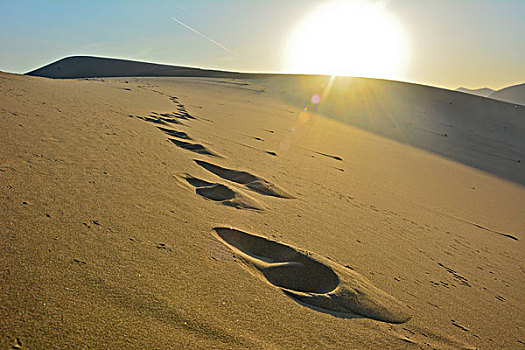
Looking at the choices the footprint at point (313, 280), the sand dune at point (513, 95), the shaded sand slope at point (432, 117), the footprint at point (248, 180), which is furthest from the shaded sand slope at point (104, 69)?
the sand dune at point (513, 95)

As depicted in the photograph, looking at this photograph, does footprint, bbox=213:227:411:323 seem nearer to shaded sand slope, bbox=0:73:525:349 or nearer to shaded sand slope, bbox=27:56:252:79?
shaded sand slope, bbox=0:73:525:349

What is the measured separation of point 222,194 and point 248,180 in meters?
0.49

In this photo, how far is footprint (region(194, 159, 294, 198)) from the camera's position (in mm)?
2407

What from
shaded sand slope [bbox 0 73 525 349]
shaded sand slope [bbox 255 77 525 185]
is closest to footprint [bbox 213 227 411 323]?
shaded sand slope [bbox 0 73 525 349]

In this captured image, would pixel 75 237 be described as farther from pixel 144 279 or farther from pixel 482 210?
pixel 482 210

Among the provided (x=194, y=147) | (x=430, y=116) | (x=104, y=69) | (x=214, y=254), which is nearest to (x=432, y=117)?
(x=430, y=116)

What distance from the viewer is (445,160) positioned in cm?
664

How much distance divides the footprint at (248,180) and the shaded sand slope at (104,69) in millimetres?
25713

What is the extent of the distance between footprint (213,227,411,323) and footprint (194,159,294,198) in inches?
31.8

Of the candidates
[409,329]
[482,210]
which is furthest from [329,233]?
[482,210]

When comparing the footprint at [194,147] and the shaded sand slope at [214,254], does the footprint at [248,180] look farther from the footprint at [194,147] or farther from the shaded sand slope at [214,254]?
the footprint at [194,147]

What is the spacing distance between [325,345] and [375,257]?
83 cm

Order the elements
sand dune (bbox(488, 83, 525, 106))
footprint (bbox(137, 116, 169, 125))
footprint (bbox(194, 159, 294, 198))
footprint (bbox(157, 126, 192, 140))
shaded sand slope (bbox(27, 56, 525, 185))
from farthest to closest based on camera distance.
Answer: sand dune (bbox(488, 83, 525, 106))
shaded sand slope (bbox(27, 56, 525, 185))
footprint (bbox(137, 116, 169, 125))
footprint (bbox(157, 126, 192, 140))
footprint (bbox(194, 159, 294, 198))

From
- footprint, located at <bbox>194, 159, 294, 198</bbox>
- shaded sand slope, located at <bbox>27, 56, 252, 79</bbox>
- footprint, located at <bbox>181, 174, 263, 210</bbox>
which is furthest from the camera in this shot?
shaded sand slope, located at <bbox>27, 56, 252, 79</bbox>
